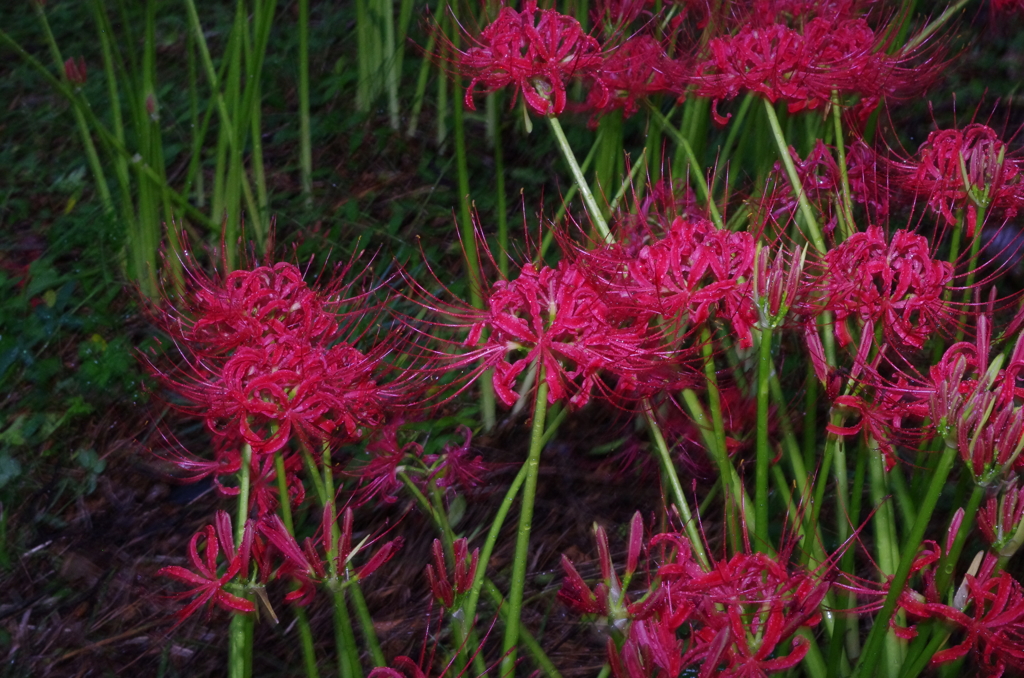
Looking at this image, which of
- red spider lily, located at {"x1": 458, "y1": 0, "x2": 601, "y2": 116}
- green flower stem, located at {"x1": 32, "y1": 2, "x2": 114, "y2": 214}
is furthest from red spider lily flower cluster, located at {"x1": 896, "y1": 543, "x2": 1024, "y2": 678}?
green flower stem, located at {"x1": 32, "y1": 2, "x2": 114, "y2": 214}

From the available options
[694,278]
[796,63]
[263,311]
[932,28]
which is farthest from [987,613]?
[932,28]

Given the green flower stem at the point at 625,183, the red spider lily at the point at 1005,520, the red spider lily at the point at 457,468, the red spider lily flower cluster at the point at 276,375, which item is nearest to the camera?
the red spider lily at the point at 1005,520

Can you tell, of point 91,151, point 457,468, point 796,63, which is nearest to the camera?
point 796,63

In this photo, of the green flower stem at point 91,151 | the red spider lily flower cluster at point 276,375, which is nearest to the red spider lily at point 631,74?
the red spider lily flower cluster at point 276,375

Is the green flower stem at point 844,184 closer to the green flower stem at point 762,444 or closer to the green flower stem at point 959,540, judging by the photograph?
the green flower stem at point 762,444

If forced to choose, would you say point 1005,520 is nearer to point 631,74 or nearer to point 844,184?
point 844,184

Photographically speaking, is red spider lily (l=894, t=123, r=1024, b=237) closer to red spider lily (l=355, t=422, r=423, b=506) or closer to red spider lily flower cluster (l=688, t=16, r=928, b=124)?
red spider lily flower cluster (l=688, t=16, r=928, b=124)

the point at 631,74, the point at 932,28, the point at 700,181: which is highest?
the point at 932,28
